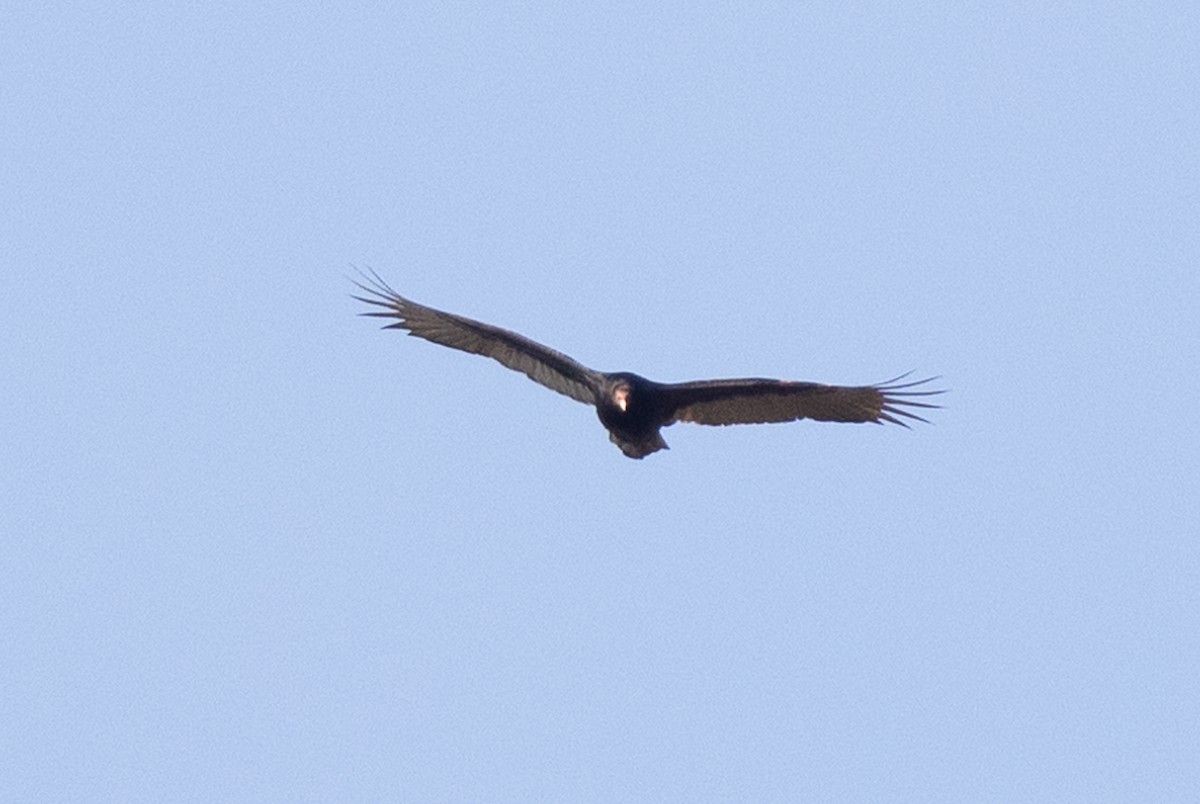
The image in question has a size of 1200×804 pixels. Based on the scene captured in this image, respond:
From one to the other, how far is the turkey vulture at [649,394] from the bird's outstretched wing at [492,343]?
0.01m

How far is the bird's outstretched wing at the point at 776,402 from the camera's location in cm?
2222

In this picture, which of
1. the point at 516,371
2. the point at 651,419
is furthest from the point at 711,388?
the point at 516,371

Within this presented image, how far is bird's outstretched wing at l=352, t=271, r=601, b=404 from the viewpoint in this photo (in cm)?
2361

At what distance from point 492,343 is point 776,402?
10.8ft

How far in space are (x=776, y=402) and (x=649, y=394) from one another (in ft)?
4.23

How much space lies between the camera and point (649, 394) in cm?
2281

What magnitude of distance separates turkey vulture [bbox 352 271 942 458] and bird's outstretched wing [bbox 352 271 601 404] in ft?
0.03

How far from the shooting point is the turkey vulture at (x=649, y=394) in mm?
22406

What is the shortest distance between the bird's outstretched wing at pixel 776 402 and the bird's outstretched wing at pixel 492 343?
44.1 inches

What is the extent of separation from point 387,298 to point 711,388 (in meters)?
3.88

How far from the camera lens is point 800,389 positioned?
22.5m

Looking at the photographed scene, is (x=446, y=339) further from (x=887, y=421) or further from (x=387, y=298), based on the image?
(x=887, y=421)

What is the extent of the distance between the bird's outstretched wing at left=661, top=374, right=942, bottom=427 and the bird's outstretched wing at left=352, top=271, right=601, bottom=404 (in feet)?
3.67

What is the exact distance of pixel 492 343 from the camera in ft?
79.1
